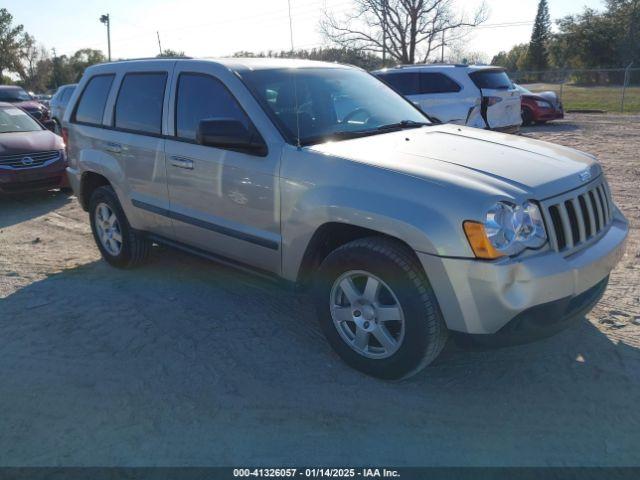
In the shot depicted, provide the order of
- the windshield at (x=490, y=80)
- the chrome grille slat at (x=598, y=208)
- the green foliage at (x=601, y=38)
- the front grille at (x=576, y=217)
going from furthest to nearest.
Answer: the green foliage at (x=601, y=38) → the windshield at (x=490, y=80) → the chrome grille slat at (x=598, y=208) → the front grille at (x=576, y=217)

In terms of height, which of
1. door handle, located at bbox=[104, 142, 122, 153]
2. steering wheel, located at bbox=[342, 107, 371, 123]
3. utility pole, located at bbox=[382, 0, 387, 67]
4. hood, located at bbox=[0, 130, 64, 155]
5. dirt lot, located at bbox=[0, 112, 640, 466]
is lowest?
dirt lot, located at bbox=[0, 112, 640, 466]

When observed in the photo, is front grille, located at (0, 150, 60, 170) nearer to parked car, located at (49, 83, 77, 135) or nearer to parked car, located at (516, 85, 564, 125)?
parked car, located at (49, 83, 77, 135)

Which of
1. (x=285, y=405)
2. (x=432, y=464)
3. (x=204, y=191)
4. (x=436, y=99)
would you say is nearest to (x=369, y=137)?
(x=204, y=191)

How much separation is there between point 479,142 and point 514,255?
125 cm

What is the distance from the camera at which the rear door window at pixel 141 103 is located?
15.0 ft

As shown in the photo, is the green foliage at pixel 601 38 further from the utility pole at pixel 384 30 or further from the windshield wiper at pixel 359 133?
the windshield wiper at pixel 359 133

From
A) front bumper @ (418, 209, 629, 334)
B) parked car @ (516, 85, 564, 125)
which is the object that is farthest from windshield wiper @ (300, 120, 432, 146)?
parked car @ (516, 85, 564, 125)

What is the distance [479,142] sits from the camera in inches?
150

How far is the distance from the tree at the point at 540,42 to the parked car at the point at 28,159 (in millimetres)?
65770

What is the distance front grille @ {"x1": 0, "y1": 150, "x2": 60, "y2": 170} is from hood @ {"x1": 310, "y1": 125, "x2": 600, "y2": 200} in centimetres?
653

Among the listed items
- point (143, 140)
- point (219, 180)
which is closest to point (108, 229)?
point (143, 140)

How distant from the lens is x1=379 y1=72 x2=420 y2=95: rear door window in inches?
453

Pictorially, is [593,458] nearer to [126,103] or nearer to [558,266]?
[558,266]

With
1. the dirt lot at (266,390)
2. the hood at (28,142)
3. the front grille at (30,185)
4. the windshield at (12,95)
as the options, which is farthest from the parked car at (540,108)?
the windshield at (12,95)
